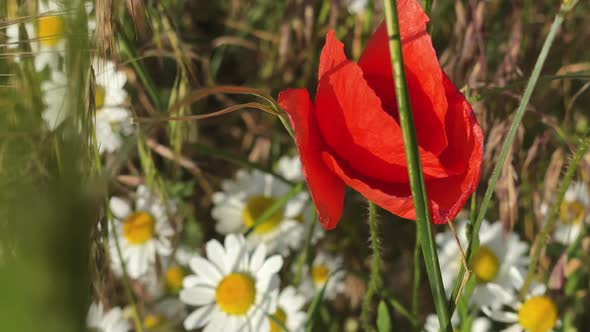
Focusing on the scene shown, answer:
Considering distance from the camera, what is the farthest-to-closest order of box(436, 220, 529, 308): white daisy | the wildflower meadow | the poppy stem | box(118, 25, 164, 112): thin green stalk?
1. box(436, 220, 529, 308): white daisy
2. box(118, 25, 164, 112): thin green stalk
3. the poppy stem
4. the wildflower meadow

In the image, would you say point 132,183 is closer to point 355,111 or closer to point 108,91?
point 108,91

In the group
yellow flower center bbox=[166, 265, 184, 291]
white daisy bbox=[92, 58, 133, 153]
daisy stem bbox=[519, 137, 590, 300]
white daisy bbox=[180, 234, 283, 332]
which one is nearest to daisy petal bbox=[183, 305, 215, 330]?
white daisy bbox=[180, 234, 283, 332]

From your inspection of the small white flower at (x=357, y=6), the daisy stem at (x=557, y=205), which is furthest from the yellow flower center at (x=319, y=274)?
the small white flower at (x=357, y=6)

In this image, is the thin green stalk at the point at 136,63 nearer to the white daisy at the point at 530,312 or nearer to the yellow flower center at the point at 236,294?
the yellow flower center at the point at 236,294

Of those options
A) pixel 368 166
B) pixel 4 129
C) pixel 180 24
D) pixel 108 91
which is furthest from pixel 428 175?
pixel 180 24

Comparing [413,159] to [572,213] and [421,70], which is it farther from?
[572,213]

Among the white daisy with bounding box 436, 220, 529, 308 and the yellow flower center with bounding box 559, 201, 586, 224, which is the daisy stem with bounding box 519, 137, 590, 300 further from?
the yellow flower center with bounding box 559, 201, 586, 224
